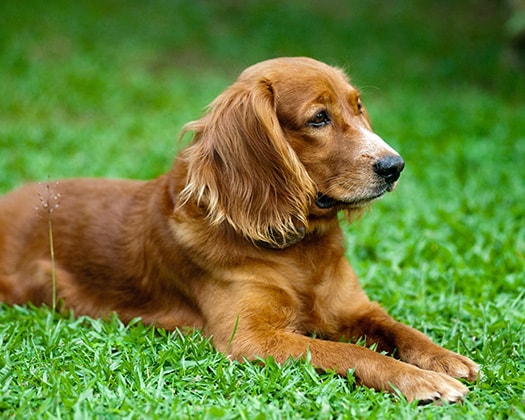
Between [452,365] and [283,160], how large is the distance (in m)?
1.33

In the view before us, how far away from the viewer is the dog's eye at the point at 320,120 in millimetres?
3975

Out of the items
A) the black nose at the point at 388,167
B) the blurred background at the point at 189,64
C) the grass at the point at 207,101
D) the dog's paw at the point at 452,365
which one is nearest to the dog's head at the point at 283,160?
the black nose at the point at 388,167

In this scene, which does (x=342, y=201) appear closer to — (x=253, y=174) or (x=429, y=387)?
(x=253, y=174)

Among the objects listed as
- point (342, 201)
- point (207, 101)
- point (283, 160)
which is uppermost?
point (283, 160)

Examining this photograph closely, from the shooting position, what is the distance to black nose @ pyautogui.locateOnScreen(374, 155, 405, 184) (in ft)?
12.6

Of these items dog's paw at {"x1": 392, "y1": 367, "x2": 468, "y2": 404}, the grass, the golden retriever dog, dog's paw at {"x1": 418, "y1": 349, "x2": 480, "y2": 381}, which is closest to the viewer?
dog's paw at {"x1": 392, "y1": 367, "x2": 468, "y2": 404}

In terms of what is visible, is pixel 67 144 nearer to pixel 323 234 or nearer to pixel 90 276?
pixel 90 276

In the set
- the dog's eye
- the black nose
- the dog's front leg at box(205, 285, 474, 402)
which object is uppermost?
the dog's eye

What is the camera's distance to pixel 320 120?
3994mm

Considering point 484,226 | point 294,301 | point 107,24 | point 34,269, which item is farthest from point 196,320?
point 107,24

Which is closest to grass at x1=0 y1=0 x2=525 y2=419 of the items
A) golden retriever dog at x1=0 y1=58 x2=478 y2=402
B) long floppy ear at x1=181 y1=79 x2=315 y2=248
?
golden retriever dog at x1=0 y1=58 x2=478 y2=402

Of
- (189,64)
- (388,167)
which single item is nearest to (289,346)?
(388,167)

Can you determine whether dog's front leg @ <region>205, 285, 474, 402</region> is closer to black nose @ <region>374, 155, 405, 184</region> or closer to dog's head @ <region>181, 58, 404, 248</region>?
dog's head @ <region>181, 58, 404, 248</region>

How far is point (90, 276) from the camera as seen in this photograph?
4.67 metres
